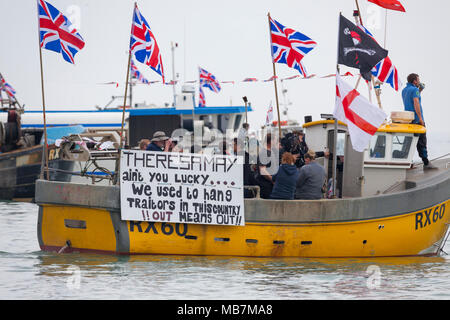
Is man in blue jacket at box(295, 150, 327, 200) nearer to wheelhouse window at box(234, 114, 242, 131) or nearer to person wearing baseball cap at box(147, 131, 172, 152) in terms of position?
person wearing baseball cap at box(147, 131, 172, 152)

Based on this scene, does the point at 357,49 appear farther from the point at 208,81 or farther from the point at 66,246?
the point at 208,81

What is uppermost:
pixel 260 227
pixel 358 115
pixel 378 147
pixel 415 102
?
pixel 415 102

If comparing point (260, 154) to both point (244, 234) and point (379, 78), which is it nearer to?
point (244, 234)

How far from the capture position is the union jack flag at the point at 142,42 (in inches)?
614

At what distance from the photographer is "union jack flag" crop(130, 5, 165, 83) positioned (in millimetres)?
15602

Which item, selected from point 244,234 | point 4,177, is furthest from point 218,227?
point 4,177

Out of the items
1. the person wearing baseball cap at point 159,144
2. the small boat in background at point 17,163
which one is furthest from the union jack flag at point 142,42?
the small boat in background at point 17,163

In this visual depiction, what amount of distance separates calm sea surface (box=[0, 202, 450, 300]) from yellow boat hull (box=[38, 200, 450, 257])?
0.58 ft

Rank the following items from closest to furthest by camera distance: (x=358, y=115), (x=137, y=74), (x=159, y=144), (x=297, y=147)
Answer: (x=358, y=115) < (x=159, y=144) < (x=297, y=147) < (x=137, y=74)

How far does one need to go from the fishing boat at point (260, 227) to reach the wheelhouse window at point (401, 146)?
0.83 meters

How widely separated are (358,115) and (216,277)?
3.82m

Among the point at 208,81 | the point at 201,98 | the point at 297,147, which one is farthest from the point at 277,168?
the point at 201,98

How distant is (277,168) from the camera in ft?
52.5

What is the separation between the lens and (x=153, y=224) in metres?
14.3
